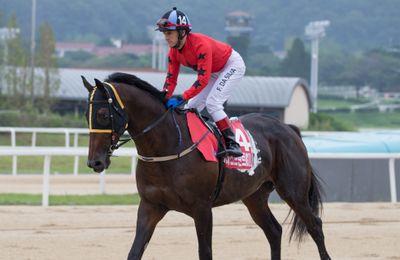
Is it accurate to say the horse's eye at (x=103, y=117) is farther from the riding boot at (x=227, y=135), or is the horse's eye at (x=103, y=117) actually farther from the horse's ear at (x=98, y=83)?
the riding boot at (x=227, y=135)

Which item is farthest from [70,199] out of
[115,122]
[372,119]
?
[372,119]

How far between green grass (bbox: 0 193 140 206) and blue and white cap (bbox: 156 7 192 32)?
20.5 feet

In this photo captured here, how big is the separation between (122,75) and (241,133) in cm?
117

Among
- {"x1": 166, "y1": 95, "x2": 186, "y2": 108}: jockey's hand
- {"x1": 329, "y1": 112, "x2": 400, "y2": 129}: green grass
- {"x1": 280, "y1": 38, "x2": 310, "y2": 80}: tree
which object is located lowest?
{"x1": 329, "y1": 112, "x2": 400, "y2": 129}: green grass

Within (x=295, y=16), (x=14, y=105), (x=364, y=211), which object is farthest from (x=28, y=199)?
(x=295, y=16)

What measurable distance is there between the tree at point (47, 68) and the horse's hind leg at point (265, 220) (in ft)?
87.1

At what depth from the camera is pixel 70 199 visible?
13.5 m

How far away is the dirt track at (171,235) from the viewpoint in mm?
8500

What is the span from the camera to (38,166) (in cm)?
2152

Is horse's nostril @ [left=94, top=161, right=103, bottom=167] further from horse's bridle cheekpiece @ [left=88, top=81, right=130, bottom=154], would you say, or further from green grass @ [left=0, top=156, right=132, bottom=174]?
green grass @ [left=0, top=156, right=132, bottom=174]

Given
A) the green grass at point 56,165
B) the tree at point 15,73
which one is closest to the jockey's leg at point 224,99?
the green grass at point 56,165

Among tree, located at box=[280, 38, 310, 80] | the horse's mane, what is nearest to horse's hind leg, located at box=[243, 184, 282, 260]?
the horse's mane

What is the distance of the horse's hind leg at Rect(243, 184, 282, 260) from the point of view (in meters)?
7.84

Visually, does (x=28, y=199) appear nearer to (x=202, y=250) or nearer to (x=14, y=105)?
(x=202, y=250)
